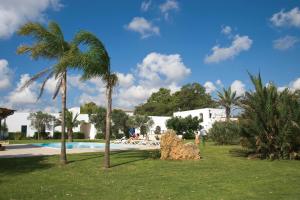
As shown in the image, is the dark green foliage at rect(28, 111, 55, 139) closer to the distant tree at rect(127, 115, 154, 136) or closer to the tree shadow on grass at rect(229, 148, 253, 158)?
the distant tree at rect(127, 115, 154, 136)

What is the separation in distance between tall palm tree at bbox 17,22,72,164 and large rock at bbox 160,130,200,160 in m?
4.48

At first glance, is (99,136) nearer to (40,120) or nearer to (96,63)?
(40,120)

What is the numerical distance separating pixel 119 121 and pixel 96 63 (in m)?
33.9

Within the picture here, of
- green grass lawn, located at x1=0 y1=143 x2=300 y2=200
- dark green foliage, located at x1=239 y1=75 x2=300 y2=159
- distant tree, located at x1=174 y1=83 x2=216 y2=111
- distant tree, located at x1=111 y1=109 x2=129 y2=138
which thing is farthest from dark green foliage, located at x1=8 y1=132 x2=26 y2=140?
distant tree, located at x1=174 y1=83 x2=216 y2=111

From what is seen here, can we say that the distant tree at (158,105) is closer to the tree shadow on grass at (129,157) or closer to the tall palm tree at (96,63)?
the tree shadow on grass at (129,157)

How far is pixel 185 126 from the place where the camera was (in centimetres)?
4456

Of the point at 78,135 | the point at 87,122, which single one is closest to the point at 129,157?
the point at 78,135

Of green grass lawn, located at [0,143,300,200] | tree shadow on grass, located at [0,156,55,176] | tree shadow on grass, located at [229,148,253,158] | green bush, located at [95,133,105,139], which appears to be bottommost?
green grass lawn, located at [0,143,300,200]

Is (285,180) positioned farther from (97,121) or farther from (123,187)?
(97,121)

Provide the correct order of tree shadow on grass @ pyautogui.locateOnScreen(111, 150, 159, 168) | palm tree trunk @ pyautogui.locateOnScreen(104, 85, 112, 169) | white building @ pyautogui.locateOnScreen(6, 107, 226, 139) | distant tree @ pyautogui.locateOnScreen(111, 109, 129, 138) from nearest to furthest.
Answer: palm tree trunk @ pyautogui.locateOnScreen(104, 85, 112, 169), tree shadow on grass @ pyautogui.locateOnScreen(111, 150, 159, 168), white building @ pyautogui.locateOnScreen(6, 107, 226, 139), distant tree @ pyautogui.locateOnScreen(111, 109, 129, 138)

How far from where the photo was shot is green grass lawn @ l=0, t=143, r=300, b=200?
24.5 ft

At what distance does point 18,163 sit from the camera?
13523mm

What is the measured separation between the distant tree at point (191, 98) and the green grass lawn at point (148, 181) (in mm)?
60280

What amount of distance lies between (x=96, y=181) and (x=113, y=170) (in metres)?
2.24
